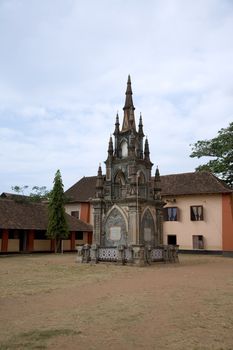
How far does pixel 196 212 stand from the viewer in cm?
3372

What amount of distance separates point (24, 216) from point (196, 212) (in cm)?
1479

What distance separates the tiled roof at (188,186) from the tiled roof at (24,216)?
603cm

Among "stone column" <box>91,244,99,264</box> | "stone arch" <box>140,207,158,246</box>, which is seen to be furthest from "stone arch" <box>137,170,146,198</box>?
"stone column" <box>91,244,99,264</box>

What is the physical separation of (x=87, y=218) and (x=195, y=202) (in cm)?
1133

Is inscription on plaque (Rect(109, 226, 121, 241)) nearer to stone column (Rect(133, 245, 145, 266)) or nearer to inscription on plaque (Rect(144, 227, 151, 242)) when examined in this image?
inscription on plaque (Rect(144, 227, 151, 242))

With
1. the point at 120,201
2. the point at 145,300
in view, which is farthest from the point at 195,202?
the point at 145,300

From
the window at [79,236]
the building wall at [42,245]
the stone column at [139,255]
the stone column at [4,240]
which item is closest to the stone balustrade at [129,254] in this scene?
the stone column at [139,255]

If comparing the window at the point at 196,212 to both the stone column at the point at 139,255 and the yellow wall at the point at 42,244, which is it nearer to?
the yellow wall at the point at 42,244

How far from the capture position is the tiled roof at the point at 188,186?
3297 cm

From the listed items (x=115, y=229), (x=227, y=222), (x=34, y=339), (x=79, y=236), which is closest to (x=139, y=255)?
(x=115, y=229)

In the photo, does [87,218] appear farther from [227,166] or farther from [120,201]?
[120,201]

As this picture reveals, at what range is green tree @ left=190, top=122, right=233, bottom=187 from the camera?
36.5m

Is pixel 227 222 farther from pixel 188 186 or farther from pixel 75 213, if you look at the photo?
pixel 75 213

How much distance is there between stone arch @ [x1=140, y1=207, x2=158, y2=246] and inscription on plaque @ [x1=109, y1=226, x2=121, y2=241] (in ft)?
4.49
